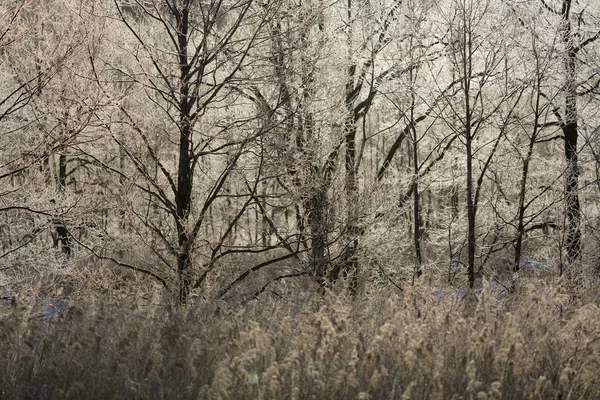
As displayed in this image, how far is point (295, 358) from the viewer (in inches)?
158

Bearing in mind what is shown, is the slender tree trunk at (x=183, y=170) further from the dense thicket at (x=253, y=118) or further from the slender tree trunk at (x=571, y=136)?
the slender tree trunk at (x=571, y=136)

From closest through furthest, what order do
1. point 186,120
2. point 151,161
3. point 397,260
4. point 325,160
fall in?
1. point 186,120
2. point 151,161
3. point 325,160
4. point 397,260

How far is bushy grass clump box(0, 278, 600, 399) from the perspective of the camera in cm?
377

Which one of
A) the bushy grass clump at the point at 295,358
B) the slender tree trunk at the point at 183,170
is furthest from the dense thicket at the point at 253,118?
the bushy grass clump at the point at 295,358

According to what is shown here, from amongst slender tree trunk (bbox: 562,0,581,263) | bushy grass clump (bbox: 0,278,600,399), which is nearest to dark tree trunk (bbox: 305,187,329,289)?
slender tree trunk (bbox: 562,0,581,263)

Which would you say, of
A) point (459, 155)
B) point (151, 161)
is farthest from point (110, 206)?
point (459, 155)

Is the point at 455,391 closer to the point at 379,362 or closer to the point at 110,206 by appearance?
the point at 379,362

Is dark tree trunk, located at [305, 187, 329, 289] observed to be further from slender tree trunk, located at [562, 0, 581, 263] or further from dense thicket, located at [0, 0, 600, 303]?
slender tree trunk, located at [562, 0, 581, 263]

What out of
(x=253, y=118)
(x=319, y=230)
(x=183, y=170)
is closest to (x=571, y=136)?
(x=319, y=230)

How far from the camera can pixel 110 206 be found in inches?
319

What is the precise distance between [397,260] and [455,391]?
391 inches

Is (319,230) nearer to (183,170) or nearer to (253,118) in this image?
(183,170)

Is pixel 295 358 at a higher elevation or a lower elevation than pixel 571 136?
lower

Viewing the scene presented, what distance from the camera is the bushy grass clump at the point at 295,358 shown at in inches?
148
